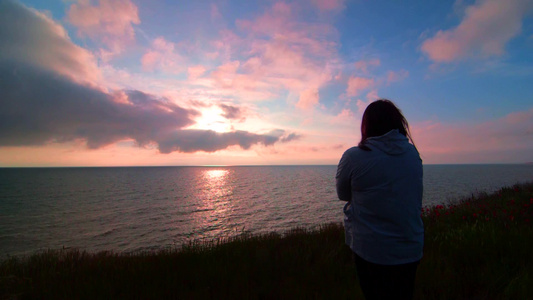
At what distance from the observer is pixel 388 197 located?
2.00 m

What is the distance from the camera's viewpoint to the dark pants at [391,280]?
2.11 metres

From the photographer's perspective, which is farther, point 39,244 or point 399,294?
point 39,244

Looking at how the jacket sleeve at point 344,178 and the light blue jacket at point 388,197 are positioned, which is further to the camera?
the jacket sleeve at point 344,178

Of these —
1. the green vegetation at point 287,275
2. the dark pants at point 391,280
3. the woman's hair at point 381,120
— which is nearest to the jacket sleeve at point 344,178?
the woman's hair at point 381,120

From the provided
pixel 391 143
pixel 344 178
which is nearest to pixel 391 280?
pixel 344 178

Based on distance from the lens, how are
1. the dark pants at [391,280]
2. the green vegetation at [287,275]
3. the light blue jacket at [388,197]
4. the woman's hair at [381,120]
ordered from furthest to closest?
the green vegetation at [287,275] < the woman's hair at [381,120] < the dark pants at [391,280] < the light blue jacket at [388,197]

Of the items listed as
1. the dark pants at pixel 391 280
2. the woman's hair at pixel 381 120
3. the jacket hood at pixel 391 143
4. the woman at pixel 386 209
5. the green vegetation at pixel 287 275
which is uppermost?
the woman's hair at pixel 381 120

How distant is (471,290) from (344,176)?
12.7 ft

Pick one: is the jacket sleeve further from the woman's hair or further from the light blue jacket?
the woman's hair

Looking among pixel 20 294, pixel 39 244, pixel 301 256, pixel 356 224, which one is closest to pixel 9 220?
pixel 39 244

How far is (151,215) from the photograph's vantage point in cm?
2494

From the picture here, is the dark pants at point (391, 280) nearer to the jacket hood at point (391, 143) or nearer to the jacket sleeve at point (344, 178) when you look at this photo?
the jacket sleeve at point (344, 178)

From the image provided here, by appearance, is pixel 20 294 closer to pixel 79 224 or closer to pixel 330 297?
pixel 330 297

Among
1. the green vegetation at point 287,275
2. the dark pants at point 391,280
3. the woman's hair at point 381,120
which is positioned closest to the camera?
the dark pants at point 391,280
